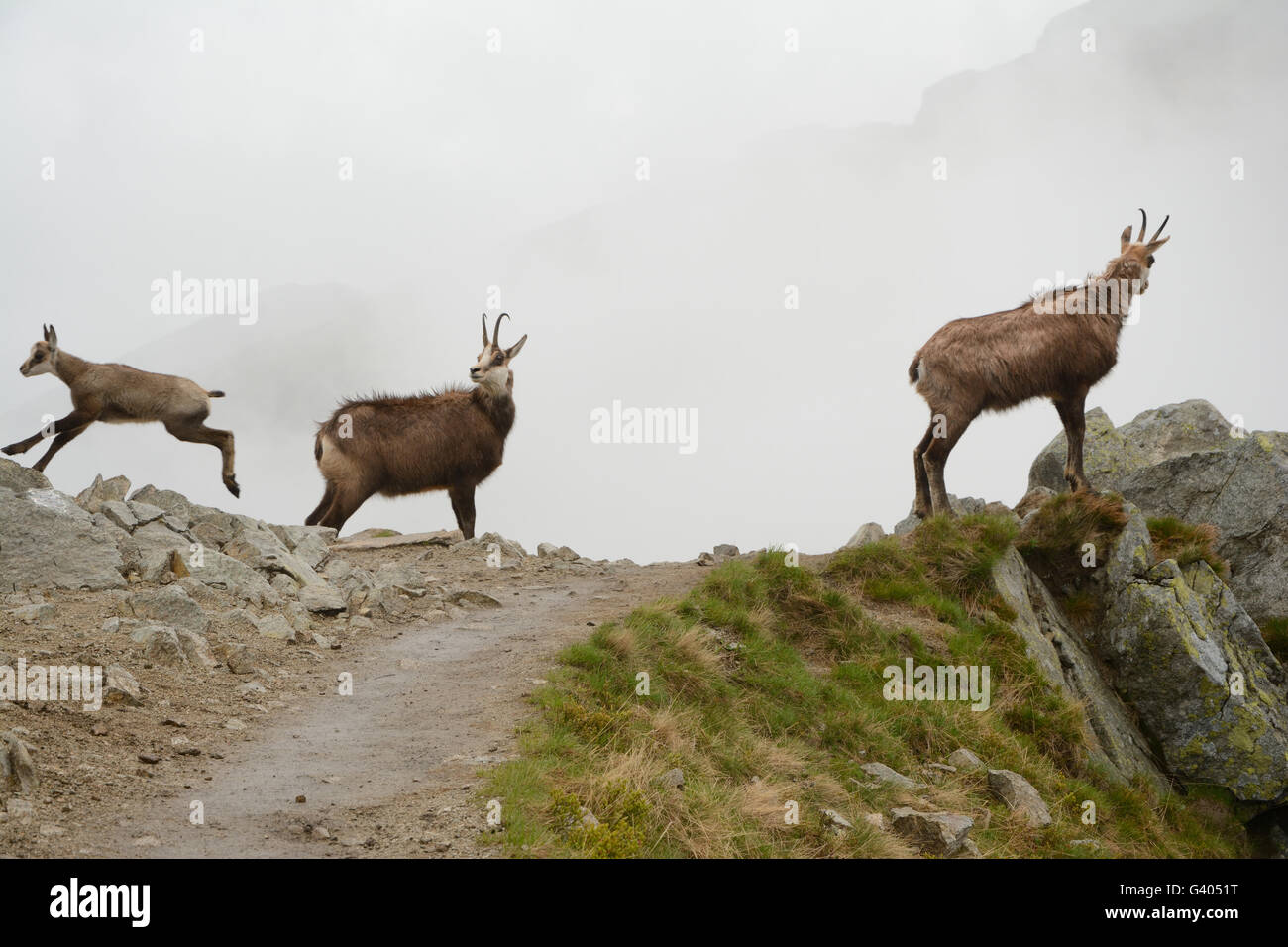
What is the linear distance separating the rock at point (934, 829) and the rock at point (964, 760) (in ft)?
5.75

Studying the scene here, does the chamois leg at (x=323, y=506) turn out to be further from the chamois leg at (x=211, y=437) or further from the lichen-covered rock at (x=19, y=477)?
the lichen-covered rock at (x=19, y=477)

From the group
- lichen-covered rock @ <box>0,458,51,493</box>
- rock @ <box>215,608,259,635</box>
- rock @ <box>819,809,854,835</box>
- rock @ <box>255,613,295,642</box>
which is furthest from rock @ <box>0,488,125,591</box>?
rock @ <box>819,809,854,835</box>

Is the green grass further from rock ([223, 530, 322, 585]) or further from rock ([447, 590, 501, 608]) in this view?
rock ([223, 530, 322, 585])

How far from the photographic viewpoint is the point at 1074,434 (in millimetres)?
14688

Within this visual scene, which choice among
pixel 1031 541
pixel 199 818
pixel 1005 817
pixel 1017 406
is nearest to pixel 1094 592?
pixel 1031 541

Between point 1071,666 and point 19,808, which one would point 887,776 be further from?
point 19,808

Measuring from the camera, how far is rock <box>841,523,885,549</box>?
50.3ft

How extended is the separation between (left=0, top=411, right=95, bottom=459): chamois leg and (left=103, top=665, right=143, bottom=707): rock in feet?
19.0

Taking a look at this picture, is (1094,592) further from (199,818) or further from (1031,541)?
(199,818)

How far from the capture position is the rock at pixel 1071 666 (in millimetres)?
12383

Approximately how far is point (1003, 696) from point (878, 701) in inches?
71.7

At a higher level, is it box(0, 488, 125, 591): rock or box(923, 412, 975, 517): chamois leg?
box(923, 412, 975, 517): chamois leg

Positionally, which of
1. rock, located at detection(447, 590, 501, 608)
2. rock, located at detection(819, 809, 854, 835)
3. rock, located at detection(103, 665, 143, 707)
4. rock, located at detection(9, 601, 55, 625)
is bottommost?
rock, located at detection(819, 809, 854, 835)

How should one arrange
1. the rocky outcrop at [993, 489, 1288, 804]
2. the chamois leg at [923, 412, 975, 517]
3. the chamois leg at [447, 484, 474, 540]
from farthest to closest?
the chamois leg at [447, 484, 474, 540]
the chamois leg at [923, 412, 975, 517]
the rocky outcrop at [993, 489, 1288, 804]
